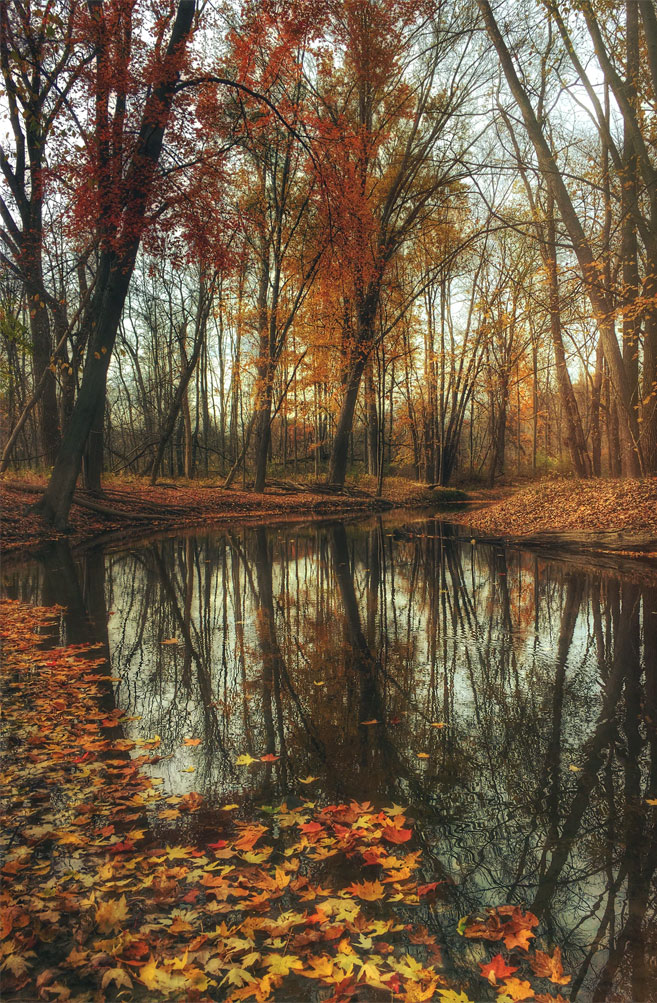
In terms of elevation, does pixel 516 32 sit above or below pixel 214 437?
above

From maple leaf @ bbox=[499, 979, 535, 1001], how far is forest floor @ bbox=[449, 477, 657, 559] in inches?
390

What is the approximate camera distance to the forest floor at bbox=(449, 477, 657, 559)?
11.2m

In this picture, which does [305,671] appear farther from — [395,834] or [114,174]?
[114,174]

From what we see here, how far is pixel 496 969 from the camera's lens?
6.37ft

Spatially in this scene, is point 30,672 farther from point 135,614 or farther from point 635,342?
point 635,342

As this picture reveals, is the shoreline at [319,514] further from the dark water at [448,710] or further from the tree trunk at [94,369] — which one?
the dark water at [448,710]

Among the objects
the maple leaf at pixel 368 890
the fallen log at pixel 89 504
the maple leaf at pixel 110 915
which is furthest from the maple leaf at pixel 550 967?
the fallen log at pixel 89 504

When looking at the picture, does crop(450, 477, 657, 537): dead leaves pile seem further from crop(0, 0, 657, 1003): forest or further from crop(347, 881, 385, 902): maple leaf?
crop(347, 881, 385, 902): maple leaf

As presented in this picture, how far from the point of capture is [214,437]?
4053 cm

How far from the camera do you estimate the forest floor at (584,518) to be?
36.7 ft

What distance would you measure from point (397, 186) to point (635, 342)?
12010mm

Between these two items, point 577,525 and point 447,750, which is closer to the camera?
point 447,750

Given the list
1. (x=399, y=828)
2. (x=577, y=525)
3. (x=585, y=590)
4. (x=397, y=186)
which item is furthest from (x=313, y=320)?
(x=399, y=828)

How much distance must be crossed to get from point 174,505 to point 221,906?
16131 mm
